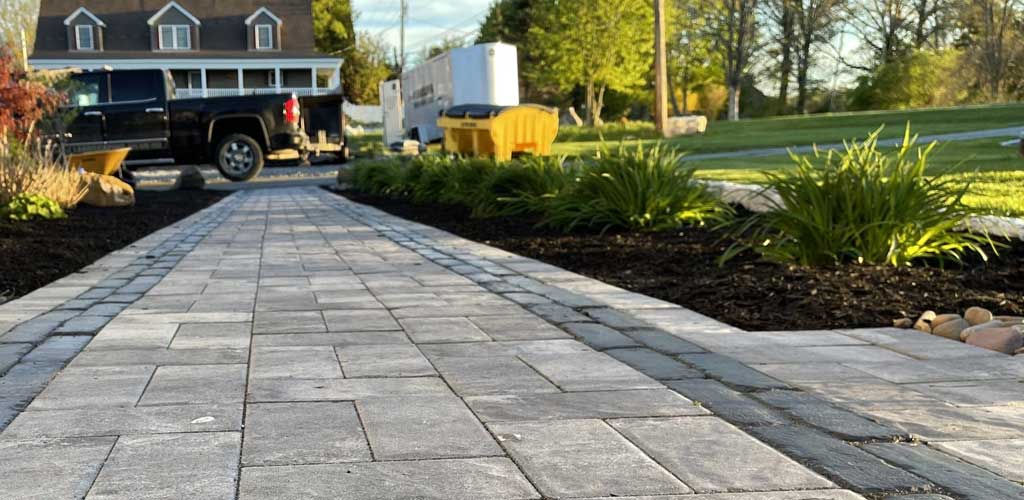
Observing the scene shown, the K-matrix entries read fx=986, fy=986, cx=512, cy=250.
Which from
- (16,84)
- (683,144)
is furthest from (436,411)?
(683,144)

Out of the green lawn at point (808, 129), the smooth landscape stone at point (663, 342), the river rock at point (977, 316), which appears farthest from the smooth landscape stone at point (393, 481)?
the green lawn at point (808, 129)

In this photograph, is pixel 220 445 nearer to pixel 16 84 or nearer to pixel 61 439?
pixel 61 439

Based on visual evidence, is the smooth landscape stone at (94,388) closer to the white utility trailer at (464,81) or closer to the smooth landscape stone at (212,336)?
the smooth landscape stone at (212,336)

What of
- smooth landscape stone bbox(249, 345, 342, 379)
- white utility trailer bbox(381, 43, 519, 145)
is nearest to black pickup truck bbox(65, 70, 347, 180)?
white utility trailer bbox(381, 43, 519, 145)

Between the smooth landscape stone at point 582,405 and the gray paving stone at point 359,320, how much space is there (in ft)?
4.52

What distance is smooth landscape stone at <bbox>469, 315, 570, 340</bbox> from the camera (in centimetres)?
423

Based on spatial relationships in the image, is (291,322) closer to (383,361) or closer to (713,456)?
(383,361)

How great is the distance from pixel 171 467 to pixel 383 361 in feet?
4.47

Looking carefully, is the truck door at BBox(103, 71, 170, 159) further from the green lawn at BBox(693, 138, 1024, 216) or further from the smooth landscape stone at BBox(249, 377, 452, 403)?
the smooth landscape stone at BBox(249, 377, 452, 403)

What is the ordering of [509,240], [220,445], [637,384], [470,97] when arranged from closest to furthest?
[220,445], [637,384], [509,240], [470,97]

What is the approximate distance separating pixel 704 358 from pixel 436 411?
125 cm

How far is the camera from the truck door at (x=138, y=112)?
57.0 ft

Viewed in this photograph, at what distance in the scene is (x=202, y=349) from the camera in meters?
3.94

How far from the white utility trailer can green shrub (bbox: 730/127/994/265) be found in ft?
57.5
